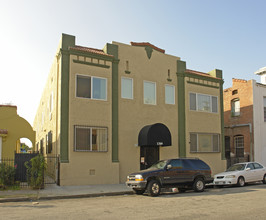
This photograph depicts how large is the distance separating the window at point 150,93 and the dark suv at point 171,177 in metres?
5.74

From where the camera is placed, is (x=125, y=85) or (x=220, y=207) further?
(x=125, y=85)

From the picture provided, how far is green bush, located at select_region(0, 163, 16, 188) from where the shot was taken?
13480 mm

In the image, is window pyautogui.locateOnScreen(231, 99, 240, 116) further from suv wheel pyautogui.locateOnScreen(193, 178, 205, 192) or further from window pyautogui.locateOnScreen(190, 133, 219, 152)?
suv wheel pyautogui.locateOnScreen(193, 178, 205, 192)

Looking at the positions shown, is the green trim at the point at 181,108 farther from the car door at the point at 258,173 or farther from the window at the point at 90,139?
the window at the point at 90,139

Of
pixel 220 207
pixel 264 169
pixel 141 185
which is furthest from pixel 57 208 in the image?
pixel 264 169

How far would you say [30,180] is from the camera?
13.8m

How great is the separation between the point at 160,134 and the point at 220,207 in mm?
8064

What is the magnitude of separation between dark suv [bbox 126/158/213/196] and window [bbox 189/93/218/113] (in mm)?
7084

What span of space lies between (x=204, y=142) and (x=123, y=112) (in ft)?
22.6

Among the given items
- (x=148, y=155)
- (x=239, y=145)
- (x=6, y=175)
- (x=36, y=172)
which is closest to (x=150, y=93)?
(x=148, y=155)

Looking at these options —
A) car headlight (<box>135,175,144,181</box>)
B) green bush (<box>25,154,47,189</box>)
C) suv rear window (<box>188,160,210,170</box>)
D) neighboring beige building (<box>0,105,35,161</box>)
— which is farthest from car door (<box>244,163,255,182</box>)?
neighboring beige building (<box>0,105,35,161</box>)

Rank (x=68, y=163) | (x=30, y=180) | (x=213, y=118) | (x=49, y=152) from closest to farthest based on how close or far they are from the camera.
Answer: (x=30, y=180) → (x=68, y=163) → (x=49, y=152) → (x=213, y=118)

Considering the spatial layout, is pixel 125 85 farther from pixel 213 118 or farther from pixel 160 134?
pixel 213 118

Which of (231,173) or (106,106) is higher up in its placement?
(106,106)
